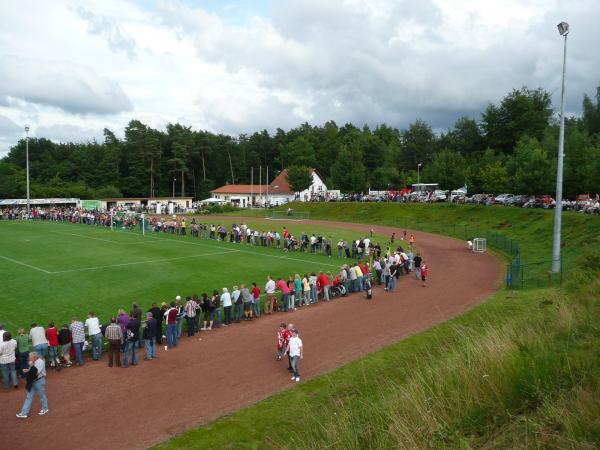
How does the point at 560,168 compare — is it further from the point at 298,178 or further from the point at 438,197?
the point at 298,178

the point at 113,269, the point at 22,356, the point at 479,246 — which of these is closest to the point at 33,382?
the point at 22,356

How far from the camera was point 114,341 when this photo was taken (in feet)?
43.6

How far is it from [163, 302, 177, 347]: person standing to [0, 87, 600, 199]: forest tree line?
4387 centimetres

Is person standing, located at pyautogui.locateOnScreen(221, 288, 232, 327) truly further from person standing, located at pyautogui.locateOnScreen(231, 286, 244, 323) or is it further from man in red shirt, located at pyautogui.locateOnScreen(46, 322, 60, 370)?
man in red shirt, located at pyautogui.locateOnScreen(46, 322, 60, 370)

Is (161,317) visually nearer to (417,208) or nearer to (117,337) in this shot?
(117,337)

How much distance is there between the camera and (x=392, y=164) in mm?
89562

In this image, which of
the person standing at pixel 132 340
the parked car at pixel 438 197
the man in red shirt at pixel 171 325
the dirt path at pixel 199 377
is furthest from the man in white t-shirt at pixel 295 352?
the parked car at pixel 438 197

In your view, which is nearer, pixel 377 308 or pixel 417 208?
pixel 377 308

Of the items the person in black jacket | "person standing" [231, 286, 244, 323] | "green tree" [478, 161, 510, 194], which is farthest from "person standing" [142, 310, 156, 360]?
"green tree" [478, 161, 510, 194]

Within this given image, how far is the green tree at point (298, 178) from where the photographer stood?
272ft

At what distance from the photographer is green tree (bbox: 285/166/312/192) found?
82.9 metres

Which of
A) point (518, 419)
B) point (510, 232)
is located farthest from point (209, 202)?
point (518, 419)

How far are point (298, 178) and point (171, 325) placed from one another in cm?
6908

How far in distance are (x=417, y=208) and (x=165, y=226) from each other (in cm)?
3117
